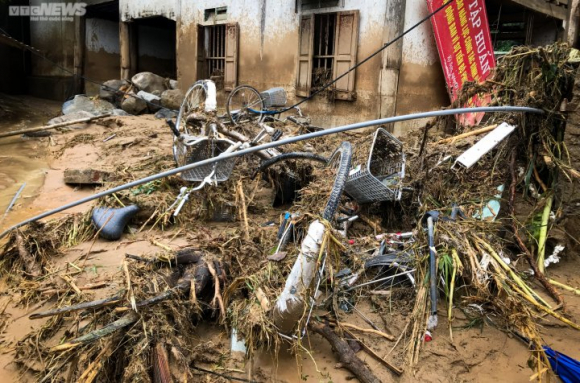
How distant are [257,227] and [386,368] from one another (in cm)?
191

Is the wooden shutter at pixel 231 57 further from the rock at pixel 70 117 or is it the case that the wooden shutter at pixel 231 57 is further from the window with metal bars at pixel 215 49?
the rock at pixel 70 117

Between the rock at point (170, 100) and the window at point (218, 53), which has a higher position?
the window at point (218, 53)

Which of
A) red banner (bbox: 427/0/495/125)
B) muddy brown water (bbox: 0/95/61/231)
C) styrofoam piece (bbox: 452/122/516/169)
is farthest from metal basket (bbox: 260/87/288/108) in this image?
styrofoam piece (bbox: 452/122/516/169)

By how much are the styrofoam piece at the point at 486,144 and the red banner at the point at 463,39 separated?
3768mm

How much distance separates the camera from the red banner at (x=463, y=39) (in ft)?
21.9

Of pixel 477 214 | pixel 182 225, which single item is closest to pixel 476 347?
pixel 477 214

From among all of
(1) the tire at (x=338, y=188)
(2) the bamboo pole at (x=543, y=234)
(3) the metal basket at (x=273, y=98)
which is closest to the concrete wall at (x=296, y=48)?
(3) the metal basket at (x=273, y=98)

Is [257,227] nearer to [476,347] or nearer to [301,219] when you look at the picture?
[301,219]

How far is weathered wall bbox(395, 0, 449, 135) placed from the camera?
711 cm

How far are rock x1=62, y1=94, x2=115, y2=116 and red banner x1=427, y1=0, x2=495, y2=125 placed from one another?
8.02 m

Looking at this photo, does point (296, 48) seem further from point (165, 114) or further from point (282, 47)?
point (165, 114)

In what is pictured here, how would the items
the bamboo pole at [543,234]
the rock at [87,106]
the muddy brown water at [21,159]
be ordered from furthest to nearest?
the rock at [87,106], the muddy brown water at [21,159], the bamboo pole at [543,234]

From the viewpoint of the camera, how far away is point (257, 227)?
3797 mm

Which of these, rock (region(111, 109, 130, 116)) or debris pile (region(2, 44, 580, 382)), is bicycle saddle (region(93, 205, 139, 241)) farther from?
rock (region(111, 109, 130, 116))
